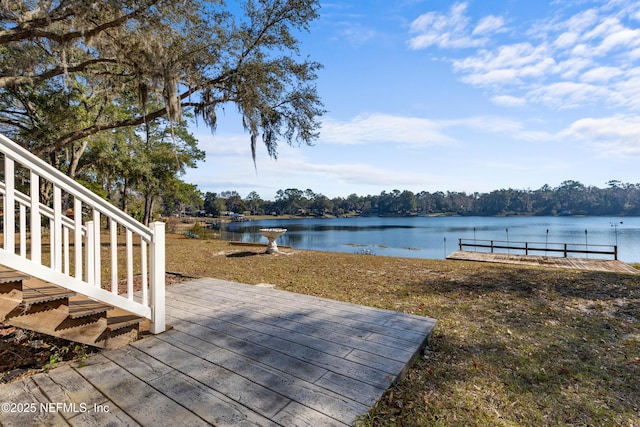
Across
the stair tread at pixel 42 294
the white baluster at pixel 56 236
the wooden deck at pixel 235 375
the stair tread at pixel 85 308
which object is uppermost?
the white baluster at pixel 56 236

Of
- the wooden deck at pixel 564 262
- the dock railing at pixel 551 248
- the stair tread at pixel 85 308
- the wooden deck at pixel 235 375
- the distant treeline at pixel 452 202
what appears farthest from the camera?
the distant treeline at pixel 452 202

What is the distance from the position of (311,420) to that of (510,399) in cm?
155

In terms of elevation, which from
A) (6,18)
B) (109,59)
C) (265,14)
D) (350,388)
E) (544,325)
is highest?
(265,14)

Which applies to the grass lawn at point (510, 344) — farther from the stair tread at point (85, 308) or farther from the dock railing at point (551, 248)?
the dock railing at point (551, 248)

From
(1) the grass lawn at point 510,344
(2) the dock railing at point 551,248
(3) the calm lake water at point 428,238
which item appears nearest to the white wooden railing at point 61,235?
(1) the grass lawn at point 510,344

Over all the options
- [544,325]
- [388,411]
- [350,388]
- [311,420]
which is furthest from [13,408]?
[544,325]

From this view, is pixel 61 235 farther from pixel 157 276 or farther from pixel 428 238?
pixel 428 238

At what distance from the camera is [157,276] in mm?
2764

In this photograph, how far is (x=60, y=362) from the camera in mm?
2367

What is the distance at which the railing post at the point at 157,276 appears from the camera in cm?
272

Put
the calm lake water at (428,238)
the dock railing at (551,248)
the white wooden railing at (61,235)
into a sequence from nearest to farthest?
the white wooden railing at (61,235)
the dock railing at (551,248)
the calm lake water at (428,238)

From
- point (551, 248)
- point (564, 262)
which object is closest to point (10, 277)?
point (564, 262)

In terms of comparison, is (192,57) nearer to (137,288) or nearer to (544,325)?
(137,288)

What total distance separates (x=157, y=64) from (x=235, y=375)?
6.42 meters
